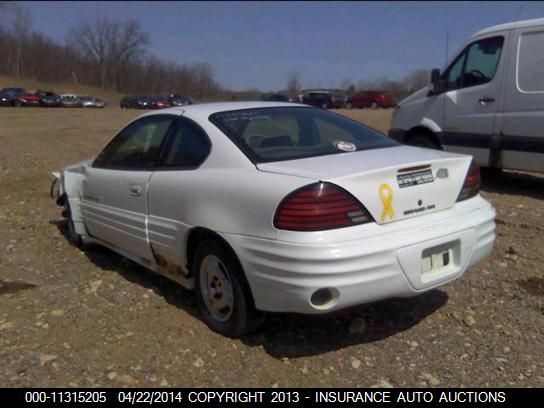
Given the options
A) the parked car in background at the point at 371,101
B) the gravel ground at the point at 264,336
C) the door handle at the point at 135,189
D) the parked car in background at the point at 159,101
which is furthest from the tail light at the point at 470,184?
the parked car in background at the point at 159,101

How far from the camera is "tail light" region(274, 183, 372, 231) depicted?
113 inches

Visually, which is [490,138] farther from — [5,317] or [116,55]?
[116,55]

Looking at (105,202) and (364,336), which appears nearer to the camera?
(364,336)

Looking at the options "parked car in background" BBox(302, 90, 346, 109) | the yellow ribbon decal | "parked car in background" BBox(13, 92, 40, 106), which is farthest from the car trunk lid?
"parked car in background" BBox(13, 92, 40, 106)

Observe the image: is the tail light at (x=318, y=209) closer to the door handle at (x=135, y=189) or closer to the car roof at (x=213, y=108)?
the car roof at (x=213, y=108)

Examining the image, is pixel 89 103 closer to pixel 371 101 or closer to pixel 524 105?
pixel 371 101

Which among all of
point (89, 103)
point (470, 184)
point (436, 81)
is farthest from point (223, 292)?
point (89, 103)

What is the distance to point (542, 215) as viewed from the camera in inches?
241

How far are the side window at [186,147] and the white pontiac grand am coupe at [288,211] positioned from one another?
1 cm

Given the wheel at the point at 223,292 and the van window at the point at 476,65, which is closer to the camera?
the wheel at the point at 223,292

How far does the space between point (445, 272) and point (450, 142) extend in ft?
17.0
